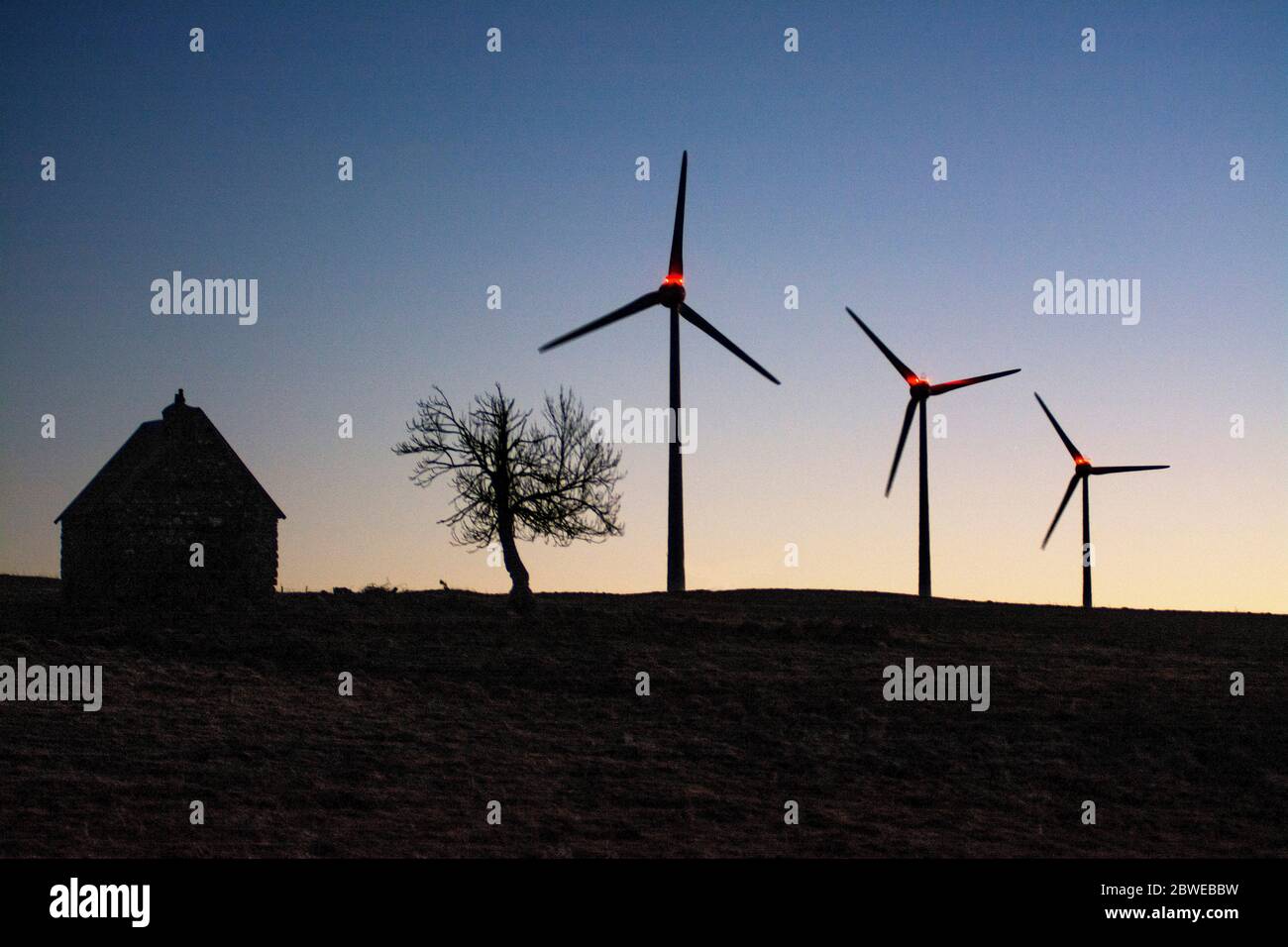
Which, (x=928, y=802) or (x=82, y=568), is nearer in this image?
(x=928, y=802)

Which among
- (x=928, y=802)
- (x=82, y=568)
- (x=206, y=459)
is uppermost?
(x=206, y=459)

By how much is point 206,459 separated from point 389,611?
10.0 m

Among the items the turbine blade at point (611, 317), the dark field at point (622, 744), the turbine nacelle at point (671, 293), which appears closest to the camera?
the dark field at point (622, 744)

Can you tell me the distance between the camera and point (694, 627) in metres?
41.3

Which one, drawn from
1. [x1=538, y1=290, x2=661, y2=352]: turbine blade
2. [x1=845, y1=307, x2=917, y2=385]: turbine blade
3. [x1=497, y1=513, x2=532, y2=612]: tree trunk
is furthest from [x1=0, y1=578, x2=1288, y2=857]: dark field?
[x1=845, y1=307, x2=917, y2=385]: turbine blade

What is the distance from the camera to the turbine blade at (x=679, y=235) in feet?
164

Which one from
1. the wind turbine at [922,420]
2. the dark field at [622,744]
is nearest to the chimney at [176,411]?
the dark field at [622,744]

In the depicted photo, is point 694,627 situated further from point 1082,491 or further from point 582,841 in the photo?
point 1082,491

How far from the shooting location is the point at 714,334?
50.4 meters

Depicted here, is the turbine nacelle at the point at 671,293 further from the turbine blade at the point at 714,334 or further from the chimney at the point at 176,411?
the chimney at the point at 176,411

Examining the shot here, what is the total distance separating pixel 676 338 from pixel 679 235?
16.7 ft

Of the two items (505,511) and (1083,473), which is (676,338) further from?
(1083,473)

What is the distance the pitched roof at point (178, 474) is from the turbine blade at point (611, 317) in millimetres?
14063
